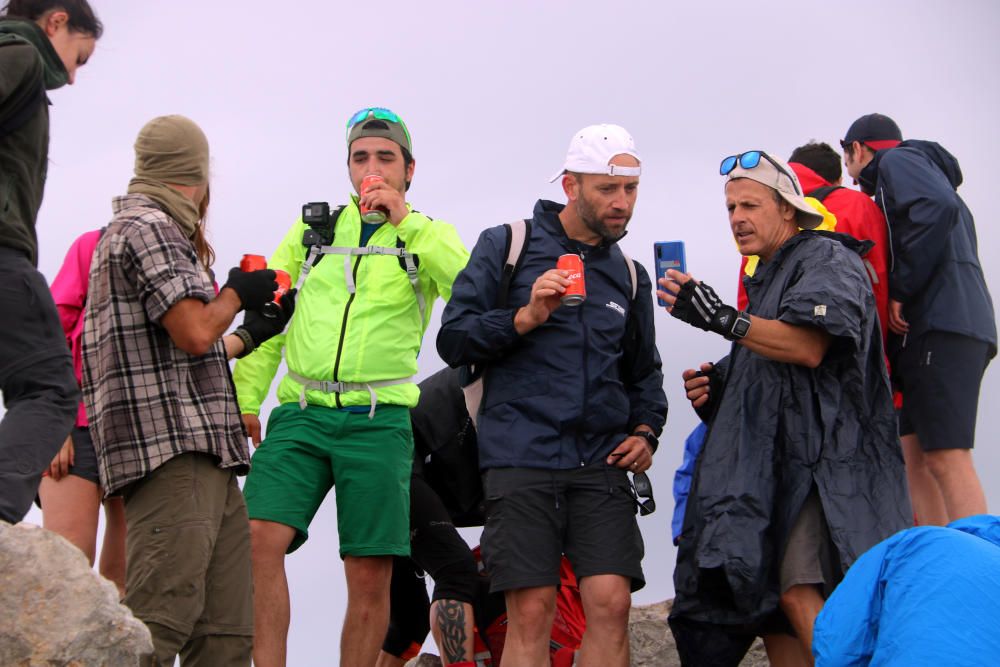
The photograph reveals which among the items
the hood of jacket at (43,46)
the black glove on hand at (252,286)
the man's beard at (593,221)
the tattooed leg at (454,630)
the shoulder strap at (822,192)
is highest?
the hood of jacket at (43,46)

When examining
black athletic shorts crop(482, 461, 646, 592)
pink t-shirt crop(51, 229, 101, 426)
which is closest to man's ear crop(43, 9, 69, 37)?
pink t-shirt crop(51, 229, 101, 426)

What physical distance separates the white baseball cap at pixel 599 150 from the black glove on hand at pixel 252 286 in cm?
187

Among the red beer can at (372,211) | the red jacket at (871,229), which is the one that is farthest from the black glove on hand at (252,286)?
the red jacket at (871,229)

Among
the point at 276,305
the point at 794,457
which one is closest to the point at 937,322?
the point at 794,457

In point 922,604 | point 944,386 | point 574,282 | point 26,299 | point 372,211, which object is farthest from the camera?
point 944,386

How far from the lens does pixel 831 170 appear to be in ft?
27.2

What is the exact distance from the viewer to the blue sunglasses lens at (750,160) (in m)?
6.48

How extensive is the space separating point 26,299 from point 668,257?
115 inches

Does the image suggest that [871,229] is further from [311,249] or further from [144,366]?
[144,366]

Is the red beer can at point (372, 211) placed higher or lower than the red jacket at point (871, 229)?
higher

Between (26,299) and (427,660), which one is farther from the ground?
(26,299)

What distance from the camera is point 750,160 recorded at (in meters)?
6.49

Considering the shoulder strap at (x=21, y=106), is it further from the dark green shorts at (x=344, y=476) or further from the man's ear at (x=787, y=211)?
the man's ear at (x=787, y=211)

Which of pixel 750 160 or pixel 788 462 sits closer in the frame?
pixel 788 462
